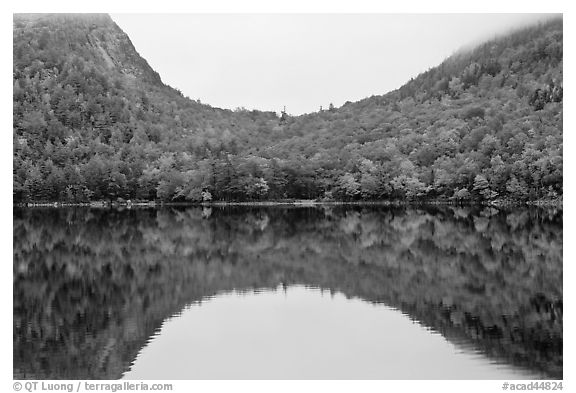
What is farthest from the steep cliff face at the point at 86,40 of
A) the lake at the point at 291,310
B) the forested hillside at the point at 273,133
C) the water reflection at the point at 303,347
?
the water reflection at the point at 303,347

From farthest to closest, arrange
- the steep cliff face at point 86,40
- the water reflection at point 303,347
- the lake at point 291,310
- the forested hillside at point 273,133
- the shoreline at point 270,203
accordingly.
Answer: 1. the steep cliff face at point 86,40
2. the forested hillside at point 273,133
3. the shoreline at point 270,203
4. the lake at point 291,310
5. the water reflection at point 303,347

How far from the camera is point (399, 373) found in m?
14.1

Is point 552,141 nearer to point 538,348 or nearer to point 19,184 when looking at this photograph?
point 19,184

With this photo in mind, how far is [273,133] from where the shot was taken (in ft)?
566

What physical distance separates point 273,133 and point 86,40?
5401 cm

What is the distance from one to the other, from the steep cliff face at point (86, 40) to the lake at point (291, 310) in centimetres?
12995

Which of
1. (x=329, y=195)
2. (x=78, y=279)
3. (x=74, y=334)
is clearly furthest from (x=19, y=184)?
(x=74, y=334)

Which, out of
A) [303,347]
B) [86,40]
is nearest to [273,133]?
[86,40]

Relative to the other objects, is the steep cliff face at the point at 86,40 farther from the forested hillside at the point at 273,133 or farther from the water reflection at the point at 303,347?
the water reflection at the point at 303,347

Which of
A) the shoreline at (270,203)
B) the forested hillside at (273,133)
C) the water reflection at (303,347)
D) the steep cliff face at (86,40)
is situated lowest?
the water reflection at (303,347)

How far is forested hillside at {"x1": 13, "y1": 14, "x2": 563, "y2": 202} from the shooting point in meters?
97.0

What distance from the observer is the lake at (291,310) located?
14.5m

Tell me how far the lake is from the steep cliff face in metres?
130

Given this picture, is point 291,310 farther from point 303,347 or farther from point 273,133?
point 273,133
